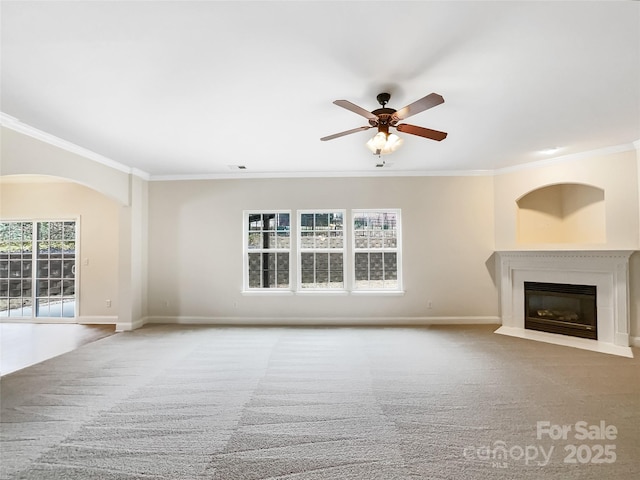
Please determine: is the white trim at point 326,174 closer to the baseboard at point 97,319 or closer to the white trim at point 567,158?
the white trim at point 567,158

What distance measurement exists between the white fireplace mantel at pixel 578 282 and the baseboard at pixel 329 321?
48cm

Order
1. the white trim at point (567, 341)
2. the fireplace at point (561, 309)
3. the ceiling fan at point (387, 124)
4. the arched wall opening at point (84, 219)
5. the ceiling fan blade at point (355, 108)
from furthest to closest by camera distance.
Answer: the arched wall opening at point (84, 219) → the fireplace at point (561, 309) → the white trim at point (567, 341) → the ceiling fan at point (387, 124) → the ceiling fan blade at point (355, 108)

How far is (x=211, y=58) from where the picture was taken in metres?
2.15

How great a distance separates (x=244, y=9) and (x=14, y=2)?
4.15ft

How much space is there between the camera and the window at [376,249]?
5520mm

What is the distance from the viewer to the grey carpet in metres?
1.89

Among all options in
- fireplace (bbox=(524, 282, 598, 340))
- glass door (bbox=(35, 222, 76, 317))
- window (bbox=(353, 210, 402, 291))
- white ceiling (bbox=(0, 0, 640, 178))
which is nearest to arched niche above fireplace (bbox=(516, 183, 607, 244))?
fireplace (bbox=(524, 282, 598, 340))

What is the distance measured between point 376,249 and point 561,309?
3.03m

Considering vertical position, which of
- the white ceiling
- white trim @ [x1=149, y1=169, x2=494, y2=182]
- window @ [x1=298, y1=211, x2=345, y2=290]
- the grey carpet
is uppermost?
the white ceiling

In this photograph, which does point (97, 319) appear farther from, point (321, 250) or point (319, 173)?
point (319, 173)

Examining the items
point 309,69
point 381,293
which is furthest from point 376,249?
point 309,69

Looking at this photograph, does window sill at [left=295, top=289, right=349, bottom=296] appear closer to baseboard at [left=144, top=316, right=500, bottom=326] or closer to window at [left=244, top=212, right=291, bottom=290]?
window at [left=244, top=212, right=291, bottom=290]

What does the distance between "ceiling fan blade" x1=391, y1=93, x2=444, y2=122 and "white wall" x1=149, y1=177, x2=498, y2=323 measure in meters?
3.00

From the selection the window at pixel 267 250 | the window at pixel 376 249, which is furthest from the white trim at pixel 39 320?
the window at pixel 376 249
